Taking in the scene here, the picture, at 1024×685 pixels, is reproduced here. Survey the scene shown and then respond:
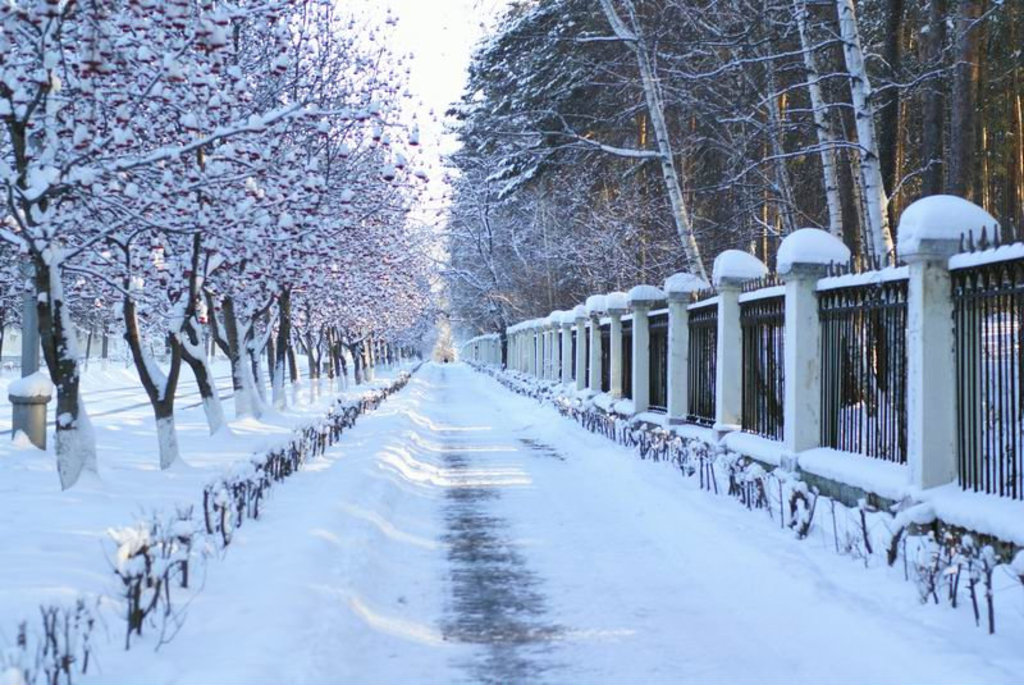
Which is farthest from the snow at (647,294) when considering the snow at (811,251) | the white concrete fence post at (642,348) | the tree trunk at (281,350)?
the tree trunk at (281,350)

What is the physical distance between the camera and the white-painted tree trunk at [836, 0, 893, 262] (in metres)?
12.7

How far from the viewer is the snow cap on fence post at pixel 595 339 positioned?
78.0ft

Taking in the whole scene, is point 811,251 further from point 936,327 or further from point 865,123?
point 865,123

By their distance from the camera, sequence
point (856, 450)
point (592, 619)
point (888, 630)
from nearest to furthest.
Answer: point (888, 630) → point (592, 619) → point (856, 450)

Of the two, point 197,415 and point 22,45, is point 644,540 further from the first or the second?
point 197,415

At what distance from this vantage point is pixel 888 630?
5.53m

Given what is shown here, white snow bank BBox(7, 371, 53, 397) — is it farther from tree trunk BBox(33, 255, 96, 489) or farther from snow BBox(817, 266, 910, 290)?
snow BBox(817, 266, 910, 290)

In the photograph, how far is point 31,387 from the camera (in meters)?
14.6

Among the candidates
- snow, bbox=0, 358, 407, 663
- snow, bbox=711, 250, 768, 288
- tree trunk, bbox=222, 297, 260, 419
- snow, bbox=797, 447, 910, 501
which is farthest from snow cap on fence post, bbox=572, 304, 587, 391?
snow, bbox=797, 447, 910, 501

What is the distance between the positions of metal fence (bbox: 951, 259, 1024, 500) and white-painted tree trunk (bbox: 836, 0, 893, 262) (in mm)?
5390

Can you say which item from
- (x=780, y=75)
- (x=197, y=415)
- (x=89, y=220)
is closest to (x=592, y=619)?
(x=89, y=220)

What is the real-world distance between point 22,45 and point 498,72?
1443cm

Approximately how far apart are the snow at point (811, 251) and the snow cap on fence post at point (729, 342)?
8.46 ft

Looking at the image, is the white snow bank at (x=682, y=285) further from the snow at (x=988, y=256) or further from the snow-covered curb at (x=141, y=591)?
the snow at (x=988, y=256)
